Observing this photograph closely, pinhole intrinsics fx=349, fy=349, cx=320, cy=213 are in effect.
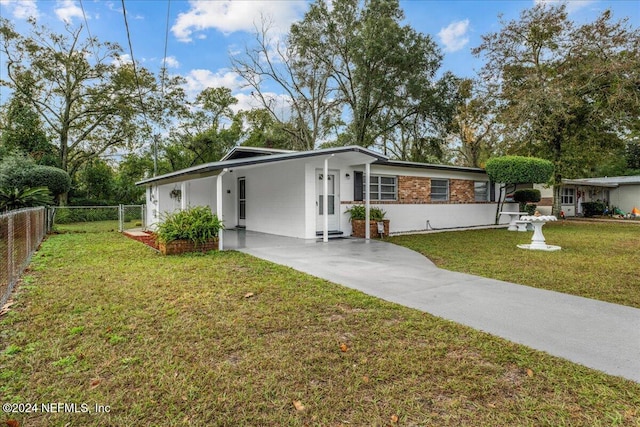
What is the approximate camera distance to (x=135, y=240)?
10.7 metres

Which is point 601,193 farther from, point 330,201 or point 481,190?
point 330,201

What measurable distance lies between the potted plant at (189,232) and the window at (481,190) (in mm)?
11830

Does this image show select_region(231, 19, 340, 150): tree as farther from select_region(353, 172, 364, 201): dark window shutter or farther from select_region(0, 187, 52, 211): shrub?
select_region(0, 187, 52, 211): shrub

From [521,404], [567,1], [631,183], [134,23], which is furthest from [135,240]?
[631,183]

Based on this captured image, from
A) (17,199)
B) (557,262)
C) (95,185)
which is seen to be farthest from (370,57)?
(95,185)

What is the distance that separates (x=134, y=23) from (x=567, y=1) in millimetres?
19416

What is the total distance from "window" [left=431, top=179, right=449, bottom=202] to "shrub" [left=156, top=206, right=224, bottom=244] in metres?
8.96

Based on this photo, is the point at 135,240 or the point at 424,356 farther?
the point at 135,240

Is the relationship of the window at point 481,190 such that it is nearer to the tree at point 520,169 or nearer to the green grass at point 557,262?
the tree at point 520,169

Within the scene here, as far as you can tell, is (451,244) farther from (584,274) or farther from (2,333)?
(2,333)

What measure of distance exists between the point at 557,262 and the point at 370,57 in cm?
1735

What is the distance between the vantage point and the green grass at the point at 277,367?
A: 2186 mm

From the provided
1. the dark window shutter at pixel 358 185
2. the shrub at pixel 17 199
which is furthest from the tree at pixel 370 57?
the shrub at pixel 17 199

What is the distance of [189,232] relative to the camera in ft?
26.5
